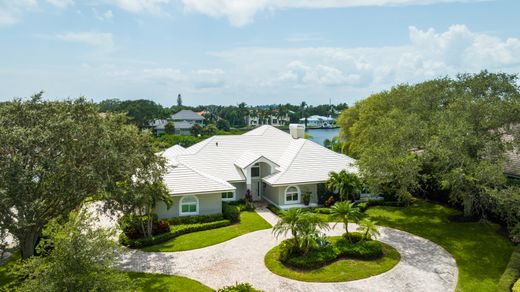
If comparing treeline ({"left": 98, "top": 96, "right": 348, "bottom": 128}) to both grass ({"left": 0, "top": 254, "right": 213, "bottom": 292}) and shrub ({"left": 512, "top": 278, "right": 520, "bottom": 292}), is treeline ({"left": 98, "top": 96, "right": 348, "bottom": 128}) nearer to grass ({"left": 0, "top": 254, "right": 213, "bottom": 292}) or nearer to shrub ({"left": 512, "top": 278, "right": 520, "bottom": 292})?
grass ({"left": 0, "top": 254, "right": 213, "bottom": 292})

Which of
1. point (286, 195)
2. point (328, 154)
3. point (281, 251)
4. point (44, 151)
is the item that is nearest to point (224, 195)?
point (286, 195)

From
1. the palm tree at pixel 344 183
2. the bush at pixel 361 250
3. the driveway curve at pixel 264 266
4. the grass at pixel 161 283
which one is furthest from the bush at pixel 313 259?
the palm tree at pixel 344 183

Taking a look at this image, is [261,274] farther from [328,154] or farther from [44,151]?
[328,154]

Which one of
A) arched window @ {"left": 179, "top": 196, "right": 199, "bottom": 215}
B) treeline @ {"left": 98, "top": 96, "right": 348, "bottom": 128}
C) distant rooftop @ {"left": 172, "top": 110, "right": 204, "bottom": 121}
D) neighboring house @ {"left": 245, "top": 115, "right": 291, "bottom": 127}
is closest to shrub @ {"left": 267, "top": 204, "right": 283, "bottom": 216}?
arched window @ {"left": 179, "top": 196, "right": 199, "bottom": 215}

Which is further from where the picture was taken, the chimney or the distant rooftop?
the distant rooftop

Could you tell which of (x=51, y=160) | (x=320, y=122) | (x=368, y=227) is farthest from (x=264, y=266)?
(x=320, y=122)

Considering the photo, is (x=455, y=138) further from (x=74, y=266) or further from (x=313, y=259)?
(x=74, y=266)
